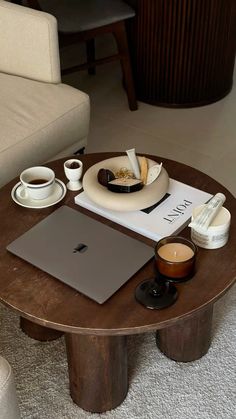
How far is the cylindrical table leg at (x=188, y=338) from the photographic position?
1.48 meters

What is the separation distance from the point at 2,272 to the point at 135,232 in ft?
1.05

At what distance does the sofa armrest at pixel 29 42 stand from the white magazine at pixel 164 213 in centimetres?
65

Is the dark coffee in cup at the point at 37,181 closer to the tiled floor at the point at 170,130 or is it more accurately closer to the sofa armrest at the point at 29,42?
the sofa armrest at the point at 29,42

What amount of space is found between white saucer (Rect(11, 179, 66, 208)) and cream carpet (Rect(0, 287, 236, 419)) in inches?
16.4

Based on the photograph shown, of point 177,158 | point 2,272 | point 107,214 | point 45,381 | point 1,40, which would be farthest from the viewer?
point 177,158

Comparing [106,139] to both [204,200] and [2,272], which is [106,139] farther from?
[2,272]

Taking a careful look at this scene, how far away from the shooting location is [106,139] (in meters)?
2.49

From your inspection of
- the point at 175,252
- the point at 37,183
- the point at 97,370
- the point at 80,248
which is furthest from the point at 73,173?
the point at 97,370

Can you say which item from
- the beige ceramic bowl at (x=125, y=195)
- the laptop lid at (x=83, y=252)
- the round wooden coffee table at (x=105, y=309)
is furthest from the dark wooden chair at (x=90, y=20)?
the laptop lid at (x=83, y=252)

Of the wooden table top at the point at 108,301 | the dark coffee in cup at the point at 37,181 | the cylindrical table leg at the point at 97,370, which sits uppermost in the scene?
the dark coffee in cup at the point at 37,181

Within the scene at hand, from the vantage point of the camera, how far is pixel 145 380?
1541 mm

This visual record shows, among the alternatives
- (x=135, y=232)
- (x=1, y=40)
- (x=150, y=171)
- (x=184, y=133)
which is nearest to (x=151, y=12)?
(x=184, y=133)

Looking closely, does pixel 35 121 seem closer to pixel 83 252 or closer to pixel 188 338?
pixel 83 252

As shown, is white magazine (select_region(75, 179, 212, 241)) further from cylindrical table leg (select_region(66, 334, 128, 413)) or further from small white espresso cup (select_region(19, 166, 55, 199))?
cylindrical table leg (select_region(66, 334, 128, 413))
